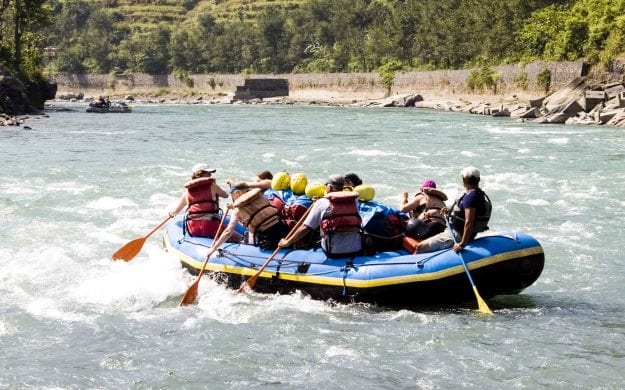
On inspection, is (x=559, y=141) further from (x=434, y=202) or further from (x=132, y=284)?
(x=132, y=284)

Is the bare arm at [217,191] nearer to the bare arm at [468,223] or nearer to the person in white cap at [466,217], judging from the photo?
the person in white cap at [466,217]

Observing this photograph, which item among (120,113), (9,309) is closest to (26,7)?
(120,113)

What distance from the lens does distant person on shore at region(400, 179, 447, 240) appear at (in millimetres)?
10562

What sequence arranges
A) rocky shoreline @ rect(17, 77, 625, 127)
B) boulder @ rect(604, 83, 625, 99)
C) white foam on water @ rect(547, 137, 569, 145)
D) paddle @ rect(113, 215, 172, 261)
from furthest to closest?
1. boulder @ rect(604, 83, 625, 99)
2. rocky shoreline @ rect(17, 77, 625, 127)
3. white foam on water @ rect(547, 137, 569, 145)
4. paddle @ rect(113, 215, 172, 261)

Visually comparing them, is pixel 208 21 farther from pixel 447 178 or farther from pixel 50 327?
pixel 50 327

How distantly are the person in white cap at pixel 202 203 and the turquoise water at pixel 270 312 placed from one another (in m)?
0.59

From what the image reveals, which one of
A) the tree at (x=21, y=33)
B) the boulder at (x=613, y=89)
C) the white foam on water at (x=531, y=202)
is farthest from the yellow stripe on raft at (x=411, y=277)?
the tree at (x=21, y=33)

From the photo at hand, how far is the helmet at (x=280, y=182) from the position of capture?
11258 millimetres

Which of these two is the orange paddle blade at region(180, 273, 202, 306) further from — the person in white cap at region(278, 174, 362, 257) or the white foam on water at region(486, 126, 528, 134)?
the white foam on water at region(486, 126, 528, 134)

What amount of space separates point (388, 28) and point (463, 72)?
2072 centimetres

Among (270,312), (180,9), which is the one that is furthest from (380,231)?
(180,9)

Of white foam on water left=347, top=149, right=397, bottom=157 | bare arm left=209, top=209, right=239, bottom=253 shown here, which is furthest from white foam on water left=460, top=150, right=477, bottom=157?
bare arm left=209, top=209, right=239, bottom=253

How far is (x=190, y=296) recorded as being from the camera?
34.4ft

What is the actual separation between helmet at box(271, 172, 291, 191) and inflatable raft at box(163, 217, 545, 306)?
103 centimetres
